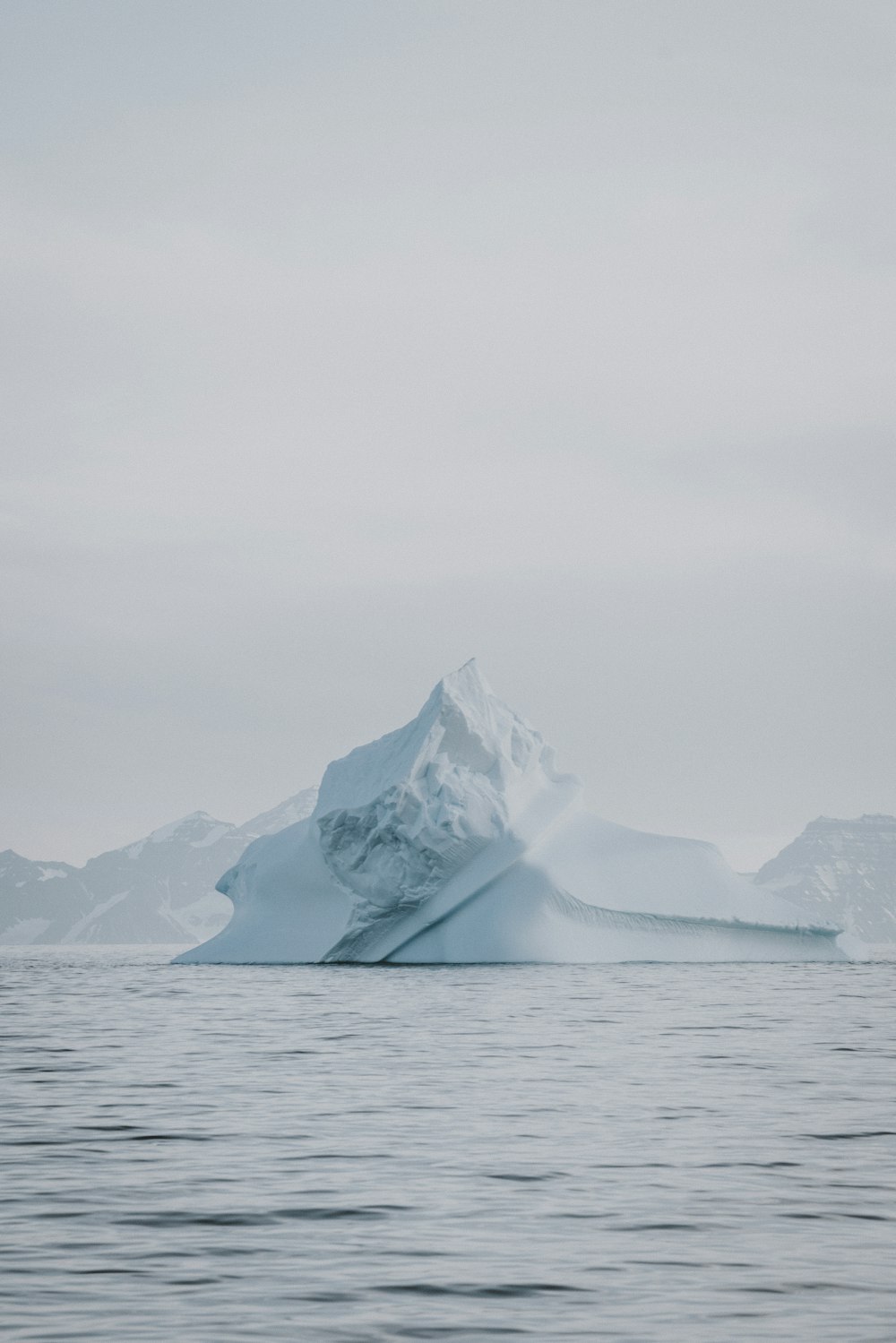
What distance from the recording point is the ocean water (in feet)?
19.9

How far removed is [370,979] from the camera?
3022 cm

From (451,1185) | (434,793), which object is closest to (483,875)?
(434,793)

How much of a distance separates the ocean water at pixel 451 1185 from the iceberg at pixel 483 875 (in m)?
15.6

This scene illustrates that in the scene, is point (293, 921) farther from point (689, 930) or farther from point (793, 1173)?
point (793, 1173)

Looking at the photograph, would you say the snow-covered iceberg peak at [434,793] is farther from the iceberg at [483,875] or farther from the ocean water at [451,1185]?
the ocean water at [451,1185]

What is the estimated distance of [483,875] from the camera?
34.6 m

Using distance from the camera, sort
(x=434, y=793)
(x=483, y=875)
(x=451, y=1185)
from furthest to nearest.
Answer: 1. (x=434, y=793)
2. (x=483, y=875)
3. (x=451, y=1185)

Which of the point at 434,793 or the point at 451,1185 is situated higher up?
the point at 434,793

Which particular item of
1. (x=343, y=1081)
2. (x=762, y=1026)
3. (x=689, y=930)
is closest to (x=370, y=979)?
(x=689, y=930)

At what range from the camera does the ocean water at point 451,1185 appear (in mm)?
6074

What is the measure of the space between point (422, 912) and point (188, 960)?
9.92 metres

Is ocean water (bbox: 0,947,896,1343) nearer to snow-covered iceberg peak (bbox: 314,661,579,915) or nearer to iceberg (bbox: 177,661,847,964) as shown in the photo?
iceberg (bbox: 177,661,847,964)

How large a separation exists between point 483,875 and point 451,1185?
26124 mm

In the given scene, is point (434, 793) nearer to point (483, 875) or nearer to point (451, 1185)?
point (483, 875)
